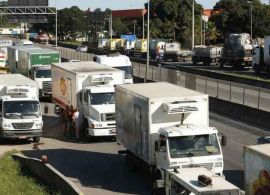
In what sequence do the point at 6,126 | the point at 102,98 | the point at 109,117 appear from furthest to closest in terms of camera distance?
the point at 102,98 → the point at 6,126 → the point at 109,117

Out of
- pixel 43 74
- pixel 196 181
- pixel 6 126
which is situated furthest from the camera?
pixel 43 74

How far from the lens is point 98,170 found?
898 inches

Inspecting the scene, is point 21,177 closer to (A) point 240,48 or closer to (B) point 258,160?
(B) point 258,160

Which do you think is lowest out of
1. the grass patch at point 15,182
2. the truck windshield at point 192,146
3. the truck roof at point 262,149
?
the grass patch at point 15,182

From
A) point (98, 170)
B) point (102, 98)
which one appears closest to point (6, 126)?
point (102, 98)

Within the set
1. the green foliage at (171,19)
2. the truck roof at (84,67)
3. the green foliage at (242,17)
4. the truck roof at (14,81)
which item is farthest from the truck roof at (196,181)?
the green foliage at (171,19)

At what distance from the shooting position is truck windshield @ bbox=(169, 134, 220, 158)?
1820 centimetres

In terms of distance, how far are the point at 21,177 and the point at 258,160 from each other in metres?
10.8

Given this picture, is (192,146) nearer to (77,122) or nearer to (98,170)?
(98,170)

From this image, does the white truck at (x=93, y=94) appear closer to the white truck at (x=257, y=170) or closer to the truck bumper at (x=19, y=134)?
the truck bumper at (x=19, y=134)

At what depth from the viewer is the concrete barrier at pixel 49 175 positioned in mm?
18219

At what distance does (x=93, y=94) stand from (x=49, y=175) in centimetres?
841

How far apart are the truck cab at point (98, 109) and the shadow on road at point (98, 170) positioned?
1.80 m

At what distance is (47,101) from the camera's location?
43.7m
